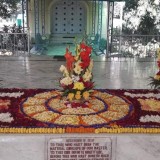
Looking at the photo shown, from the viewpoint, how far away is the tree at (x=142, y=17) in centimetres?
1348

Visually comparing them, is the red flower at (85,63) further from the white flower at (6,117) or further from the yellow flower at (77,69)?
the white flower at (6,117)

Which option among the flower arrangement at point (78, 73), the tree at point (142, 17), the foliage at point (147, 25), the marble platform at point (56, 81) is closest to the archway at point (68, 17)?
the tree at point (142, 17)

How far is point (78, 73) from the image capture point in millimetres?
3930

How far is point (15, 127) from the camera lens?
3578 millimetres

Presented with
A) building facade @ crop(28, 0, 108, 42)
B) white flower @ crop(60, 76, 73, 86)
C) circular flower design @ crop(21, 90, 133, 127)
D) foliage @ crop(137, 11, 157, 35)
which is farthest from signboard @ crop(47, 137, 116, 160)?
building facade @ crop(28, 0, 108, 42)

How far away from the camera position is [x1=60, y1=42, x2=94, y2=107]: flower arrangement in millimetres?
3916

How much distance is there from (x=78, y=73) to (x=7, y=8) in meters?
11.1

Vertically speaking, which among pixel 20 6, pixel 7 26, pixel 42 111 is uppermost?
pixel 20 6

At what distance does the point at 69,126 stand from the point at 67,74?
2.46ft

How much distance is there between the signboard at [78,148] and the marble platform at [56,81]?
0.31ft

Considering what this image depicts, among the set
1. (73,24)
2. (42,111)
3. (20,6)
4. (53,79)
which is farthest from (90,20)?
(42,111)

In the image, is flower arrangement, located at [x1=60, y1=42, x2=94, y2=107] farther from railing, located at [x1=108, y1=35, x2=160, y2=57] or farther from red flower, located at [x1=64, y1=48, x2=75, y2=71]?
railing, located at [x1=108, y1=35, x2=160, y2=57]

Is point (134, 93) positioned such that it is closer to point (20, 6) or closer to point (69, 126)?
point (69, 126)

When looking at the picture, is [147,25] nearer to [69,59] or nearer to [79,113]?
[69,59]
